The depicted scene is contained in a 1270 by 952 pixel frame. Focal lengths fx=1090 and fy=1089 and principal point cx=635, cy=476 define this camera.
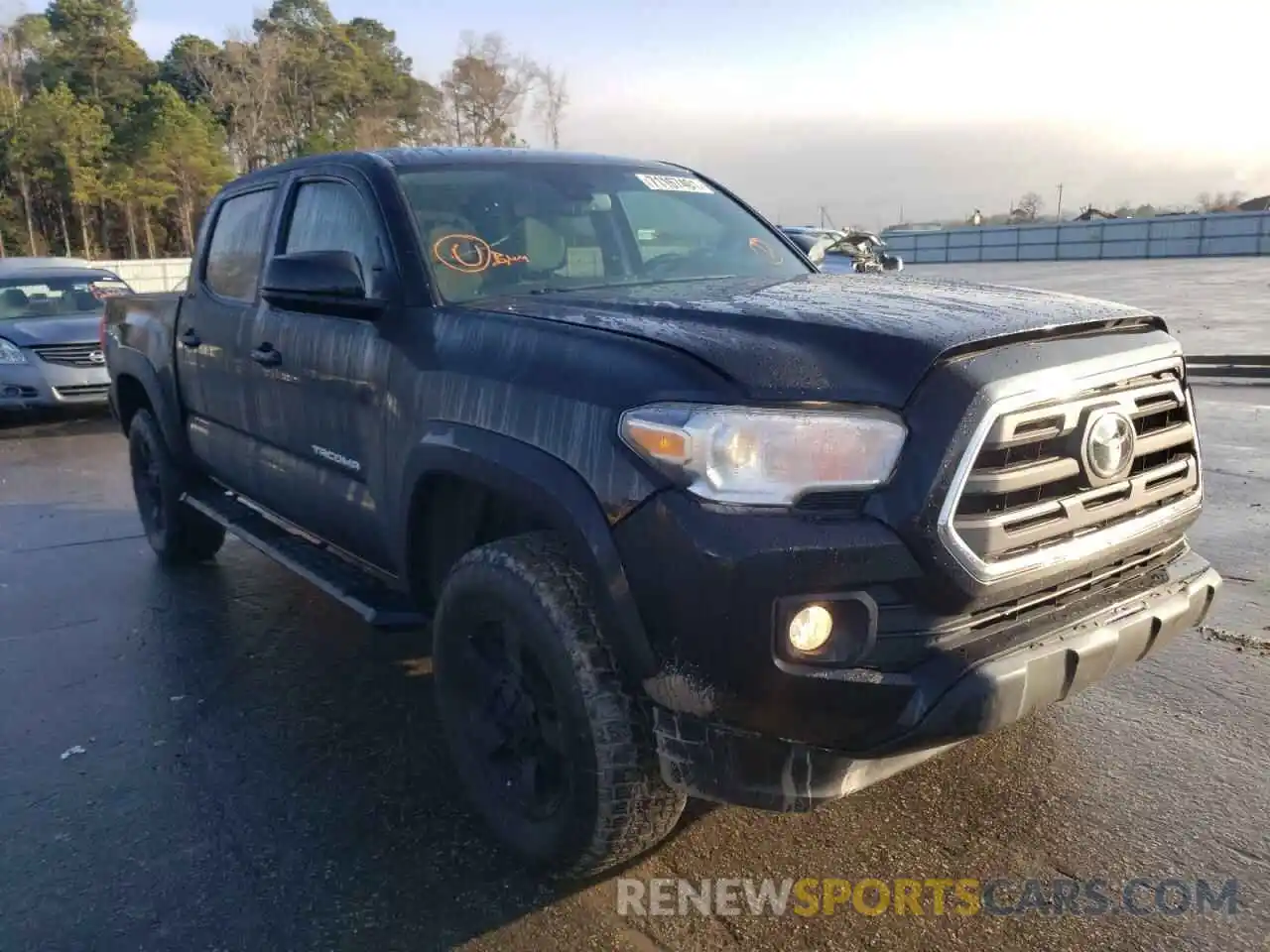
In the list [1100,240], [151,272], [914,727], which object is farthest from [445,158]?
[1100,240]

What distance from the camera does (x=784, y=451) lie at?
7.64ft

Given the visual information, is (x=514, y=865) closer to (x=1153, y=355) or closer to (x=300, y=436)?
(x=300, y=436)

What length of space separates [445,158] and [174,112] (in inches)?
1677

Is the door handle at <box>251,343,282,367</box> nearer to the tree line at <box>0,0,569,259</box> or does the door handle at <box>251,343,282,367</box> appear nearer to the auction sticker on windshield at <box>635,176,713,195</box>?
the auction sticker on windshield at <box>635,176,713,195</box>

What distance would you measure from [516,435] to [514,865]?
1.18 m

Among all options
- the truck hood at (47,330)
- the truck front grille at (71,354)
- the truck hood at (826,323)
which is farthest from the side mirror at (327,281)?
the truck hood at (47,330)

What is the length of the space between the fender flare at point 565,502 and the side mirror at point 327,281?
2.03ft

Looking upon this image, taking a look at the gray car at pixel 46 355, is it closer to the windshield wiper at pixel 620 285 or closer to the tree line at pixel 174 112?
the windshield wiper at pixel 620 285

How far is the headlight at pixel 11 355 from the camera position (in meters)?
10.6

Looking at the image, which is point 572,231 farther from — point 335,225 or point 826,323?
point 826,323

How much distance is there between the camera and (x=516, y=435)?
2.74 meters

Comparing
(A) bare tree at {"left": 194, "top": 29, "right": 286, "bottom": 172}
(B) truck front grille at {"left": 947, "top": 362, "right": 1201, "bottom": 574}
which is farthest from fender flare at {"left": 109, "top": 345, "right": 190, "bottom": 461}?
(A) bare tree at {"left": 194, "top": 29, "right": 286, "bottom": 172}

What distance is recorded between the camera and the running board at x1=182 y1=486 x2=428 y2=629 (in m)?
3.46

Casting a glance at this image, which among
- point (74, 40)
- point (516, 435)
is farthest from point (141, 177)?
point (516, 435)
